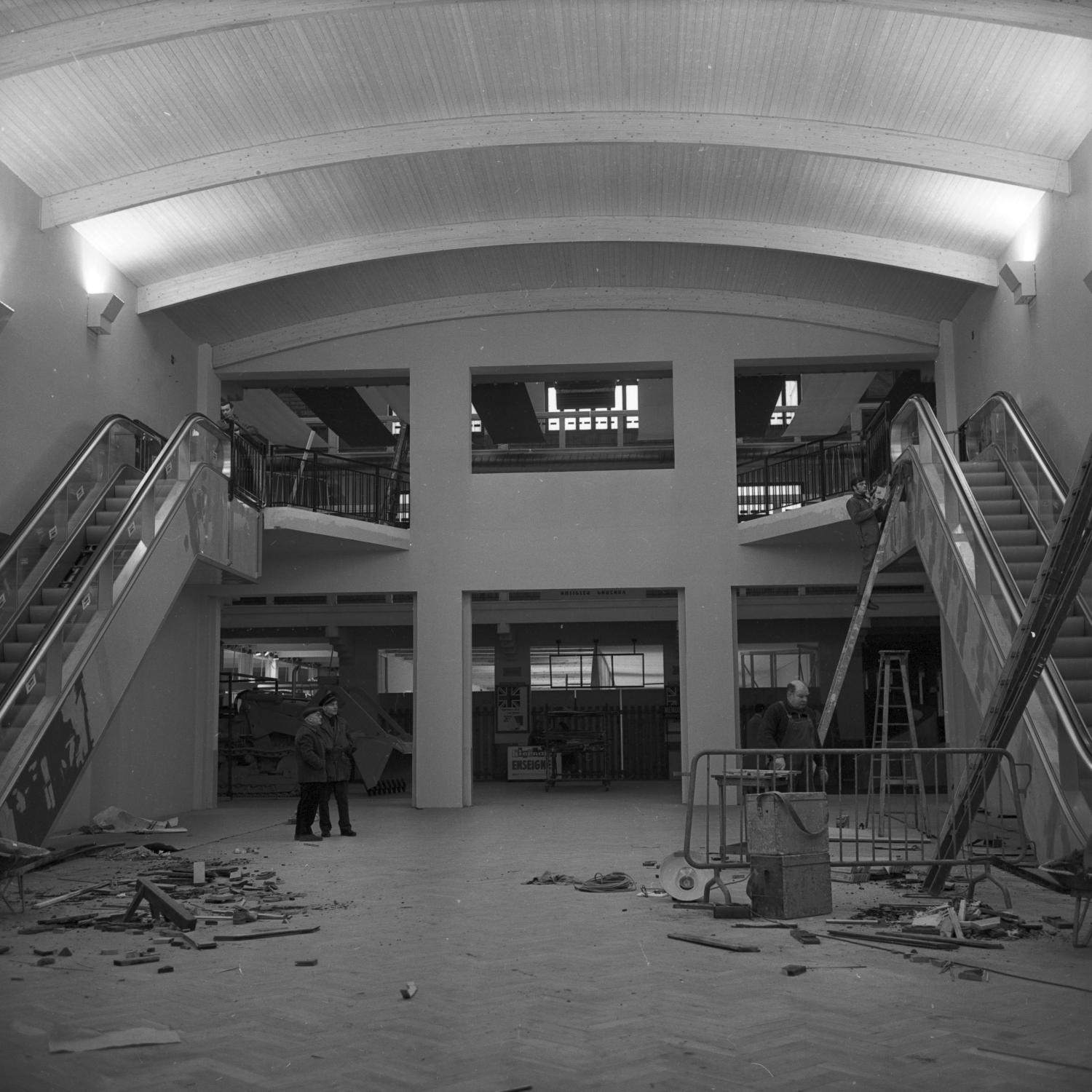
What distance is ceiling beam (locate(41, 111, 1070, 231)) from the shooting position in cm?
1335

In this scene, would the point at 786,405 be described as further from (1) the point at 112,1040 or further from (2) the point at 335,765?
(1) the point at 112,1040

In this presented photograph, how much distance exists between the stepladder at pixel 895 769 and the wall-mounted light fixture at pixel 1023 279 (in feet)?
14.3

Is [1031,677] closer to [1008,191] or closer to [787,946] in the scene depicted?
[787,946]

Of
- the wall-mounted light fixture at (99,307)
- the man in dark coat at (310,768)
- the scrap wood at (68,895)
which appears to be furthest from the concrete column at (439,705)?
the scrap wood at (68,895)

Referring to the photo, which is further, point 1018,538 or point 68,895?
point 1018,538

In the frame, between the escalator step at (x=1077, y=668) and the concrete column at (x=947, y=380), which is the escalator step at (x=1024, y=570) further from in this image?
the concrete column at (x=947, y=380)

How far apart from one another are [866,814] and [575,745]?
919 cm

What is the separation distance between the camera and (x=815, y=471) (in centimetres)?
1955

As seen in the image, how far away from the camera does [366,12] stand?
11992 millimetres

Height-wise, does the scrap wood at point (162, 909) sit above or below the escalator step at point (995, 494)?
below

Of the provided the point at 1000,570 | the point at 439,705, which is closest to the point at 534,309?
the point at 439,705

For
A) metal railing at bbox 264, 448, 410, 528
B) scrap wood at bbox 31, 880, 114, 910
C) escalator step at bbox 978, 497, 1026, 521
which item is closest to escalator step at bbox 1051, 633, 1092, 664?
escalator step at bbox 978, 497, 1026, 521

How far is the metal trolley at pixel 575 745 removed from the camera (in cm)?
2280

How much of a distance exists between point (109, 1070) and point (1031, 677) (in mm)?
5912
